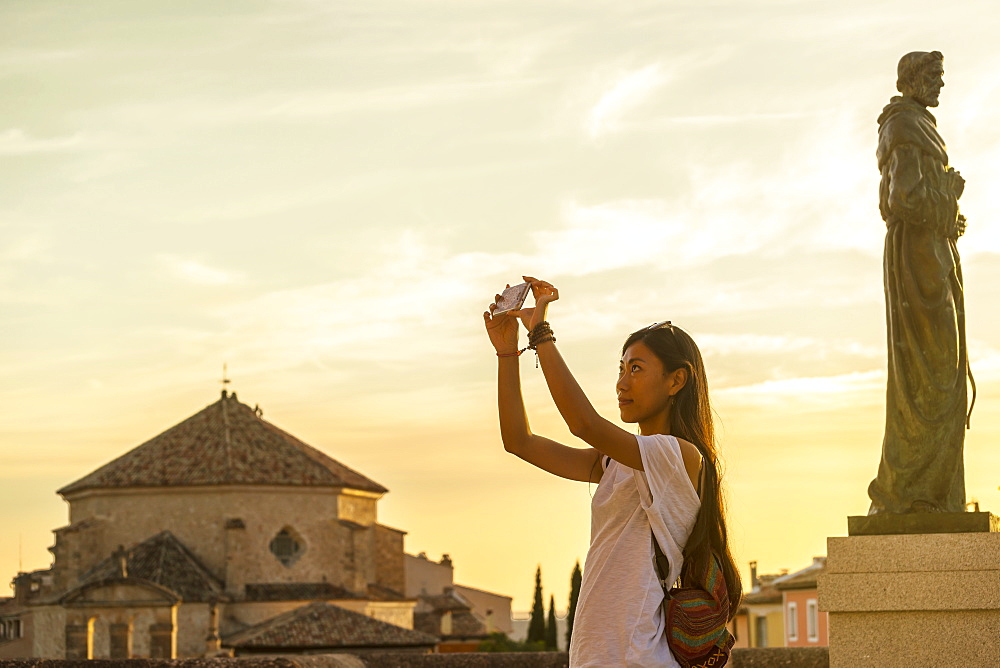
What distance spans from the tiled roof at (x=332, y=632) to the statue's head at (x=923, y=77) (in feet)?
108

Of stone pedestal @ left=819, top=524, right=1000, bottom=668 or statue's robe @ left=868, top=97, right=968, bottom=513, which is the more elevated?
statue's robe @ left=868, top=97, right=968, bottom=513

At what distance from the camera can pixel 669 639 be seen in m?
3.13

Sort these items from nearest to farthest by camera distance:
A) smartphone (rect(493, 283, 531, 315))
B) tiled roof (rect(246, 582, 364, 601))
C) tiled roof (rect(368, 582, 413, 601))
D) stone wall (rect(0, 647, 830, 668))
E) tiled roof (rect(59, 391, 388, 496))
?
smartphone (rect(493, 283, 531, 315))
stone wall (rect(0, 647, 830, 668))
tiled roof (rect(246, 582, 364, 601))
tiled roof (rect(368, 582, 413, 601))
tiled roof (rect(59, 391, 388, 496))

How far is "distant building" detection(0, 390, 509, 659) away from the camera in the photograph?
46531 millimetres

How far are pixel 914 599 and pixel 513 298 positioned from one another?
409 centimetres

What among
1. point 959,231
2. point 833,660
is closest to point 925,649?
point 833,660

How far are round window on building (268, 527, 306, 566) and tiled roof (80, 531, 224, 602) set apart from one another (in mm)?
2441

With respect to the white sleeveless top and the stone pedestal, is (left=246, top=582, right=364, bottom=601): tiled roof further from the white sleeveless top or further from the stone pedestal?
the white sleeveless top

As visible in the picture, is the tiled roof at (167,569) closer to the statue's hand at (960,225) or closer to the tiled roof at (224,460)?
the tiled roof at (224,460)

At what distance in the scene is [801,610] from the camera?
43.8 m

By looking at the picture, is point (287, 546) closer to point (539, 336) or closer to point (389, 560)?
point (389, 560)

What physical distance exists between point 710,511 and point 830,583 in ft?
12.8

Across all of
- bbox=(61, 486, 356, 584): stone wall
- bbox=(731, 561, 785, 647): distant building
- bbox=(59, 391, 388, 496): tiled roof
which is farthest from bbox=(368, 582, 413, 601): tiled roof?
bbox=(731, 561, 785, 647): distant building

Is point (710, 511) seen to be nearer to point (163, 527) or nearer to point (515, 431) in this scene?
point (515, 431)
